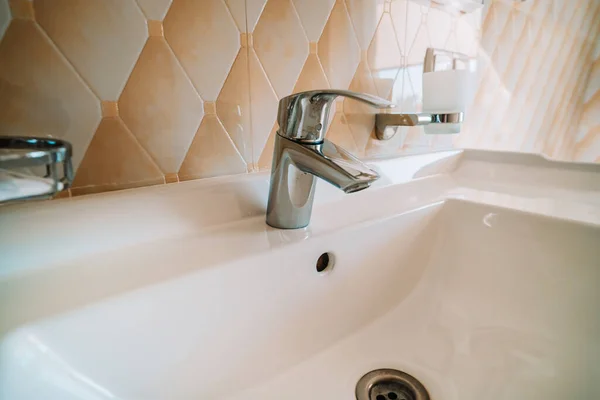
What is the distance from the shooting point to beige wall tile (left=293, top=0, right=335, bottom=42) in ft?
1.51

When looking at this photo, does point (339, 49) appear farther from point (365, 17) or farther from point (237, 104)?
point (237, 104)

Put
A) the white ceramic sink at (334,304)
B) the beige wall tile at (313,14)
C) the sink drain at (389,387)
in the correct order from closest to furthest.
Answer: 1. the white ceramic sink at (334,304)
2. the sink drain at (389,387)
3. the beige wall tile at (313,14)

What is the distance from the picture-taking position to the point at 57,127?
1.03 ft

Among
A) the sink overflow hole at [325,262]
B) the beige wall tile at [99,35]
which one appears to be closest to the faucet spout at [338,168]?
the sink overflow hole at [325,262]

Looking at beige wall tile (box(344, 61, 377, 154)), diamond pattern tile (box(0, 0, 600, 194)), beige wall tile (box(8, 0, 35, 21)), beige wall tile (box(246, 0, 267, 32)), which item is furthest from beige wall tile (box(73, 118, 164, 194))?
beige wall tile (box(344, 61, 377, 154))

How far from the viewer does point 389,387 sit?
0.37m

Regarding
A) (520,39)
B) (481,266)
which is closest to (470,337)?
(481,266)

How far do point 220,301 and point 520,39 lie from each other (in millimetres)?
1063

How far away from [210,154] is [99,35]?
16cm

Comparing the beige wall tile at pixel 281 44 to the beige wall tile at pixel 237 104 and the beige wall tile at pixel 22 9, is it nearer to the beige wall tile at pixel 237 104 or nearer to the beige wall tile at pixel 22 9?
the beige wall tile at pixel 237 104

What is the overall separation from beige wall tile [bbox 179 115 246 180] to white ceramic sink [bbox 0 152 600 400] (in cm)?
7

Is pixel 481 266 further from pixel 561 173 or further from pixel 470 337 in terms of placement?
pixel 561 173

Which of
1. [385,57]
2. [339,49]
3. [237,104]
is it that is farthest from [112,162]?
[385,57]

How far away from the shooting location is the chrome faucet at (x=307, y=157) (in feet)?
1.02
